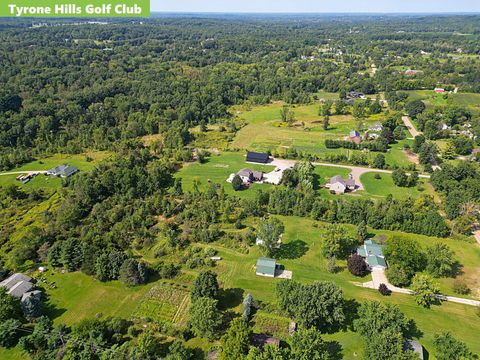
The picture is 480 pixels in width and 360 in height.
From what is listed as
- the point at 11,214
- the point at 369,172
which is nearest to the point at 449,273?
the point at 369,172

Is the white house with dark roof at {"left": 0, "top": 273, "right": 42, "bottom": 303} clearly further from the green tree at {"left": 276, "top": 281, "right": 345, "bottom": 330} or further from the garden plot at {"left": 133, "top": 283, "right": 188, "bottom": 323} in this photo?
the green tree at {"left": 276, "top": 281, "right": 345, "bottom": 330}

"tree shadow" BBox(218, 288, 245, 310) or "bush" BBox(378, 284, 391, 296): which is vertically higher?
"bush" BBox(378, 284, 391, 296)

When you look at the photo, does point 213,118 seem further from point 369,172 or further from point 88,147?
point 369,172

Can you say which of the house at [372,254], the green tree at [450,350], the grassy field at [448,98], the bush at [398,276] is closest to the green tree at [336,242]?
the house at [372,254]

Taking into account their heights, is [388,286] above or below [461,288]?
below

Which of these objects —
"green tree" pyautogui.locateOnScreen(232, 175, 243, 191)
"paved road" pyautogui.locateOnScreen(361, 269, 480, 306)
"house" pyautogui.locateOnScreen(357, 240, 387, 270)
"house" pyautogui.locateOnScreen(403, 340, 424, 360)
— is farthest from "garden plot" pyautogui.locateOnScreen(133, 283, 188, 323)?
"green tree" pyautogui.locateOnScreen(232, 175, 243, 191)

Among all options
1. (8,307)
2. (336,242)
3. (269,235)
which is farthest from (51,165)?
(336,242)

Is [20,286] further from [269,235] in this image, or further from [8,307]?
[269,235]
